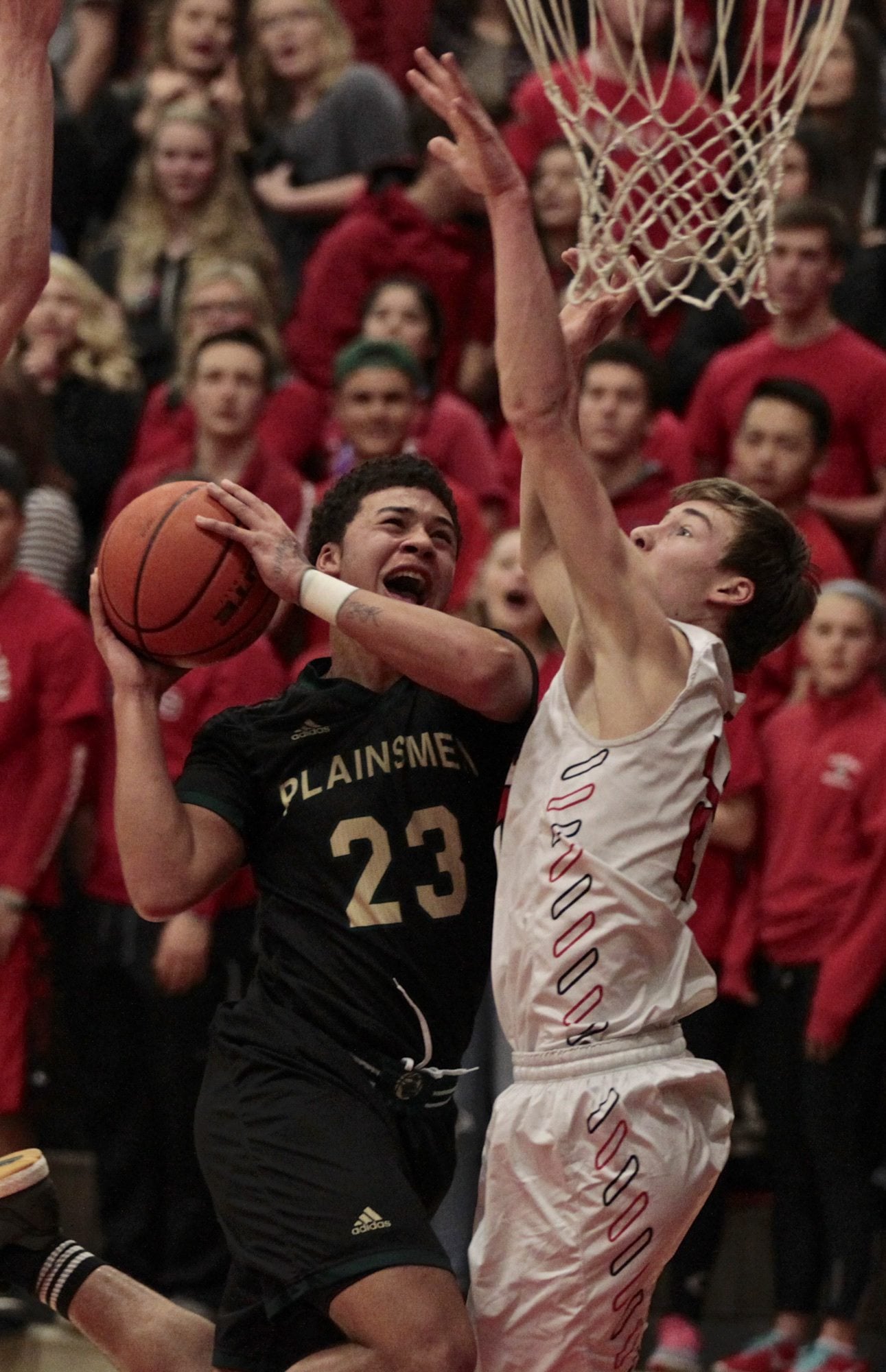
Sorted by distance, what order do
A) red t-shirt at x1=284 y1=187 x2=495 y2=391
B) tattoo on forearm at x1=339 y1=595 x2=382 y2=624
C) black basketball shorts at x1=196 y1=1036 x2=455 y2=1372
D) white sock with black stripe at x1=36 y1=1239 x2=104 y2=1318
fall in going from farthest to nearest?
red t-shirt at x1=284 y1=187 x2=495 y2=391, white sock with black stripe at x1=36 y1=1239 x2=104 y2=1318, tattoo on forearm at x1=339 y1=595 x2=382 y2=624, black basketball shorts at x1=196 y1=1036 x2=455 y2=1372

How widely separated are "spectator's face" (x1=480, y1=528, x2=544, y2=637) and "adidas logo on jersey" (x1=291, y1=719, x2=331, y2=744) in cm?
208

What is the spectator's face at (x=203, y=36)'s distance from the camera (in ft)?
30.1

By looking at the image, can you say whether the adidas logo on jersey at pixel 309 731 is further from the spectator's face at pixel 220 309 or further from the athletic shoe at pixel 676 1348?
the spectator's face at pixel 220 309

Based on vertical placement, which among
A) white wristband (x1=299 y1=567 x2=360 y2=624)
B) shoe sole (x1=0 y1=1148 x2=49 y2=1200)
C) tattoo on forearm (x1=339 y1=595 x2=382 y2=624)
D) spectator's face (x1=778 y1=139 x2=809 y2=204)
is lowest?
shoe sole (x1=0 y1=1148 x2=49 y2=1200)

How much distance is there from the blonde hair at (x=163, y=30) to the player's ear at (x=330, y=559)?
5598 mm

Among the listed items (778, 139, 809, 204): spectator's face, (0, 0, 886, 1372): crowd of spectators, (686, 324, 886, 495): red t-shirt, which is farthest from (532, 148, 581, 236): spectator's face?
(686, 324, 886, 495): red t-shirt

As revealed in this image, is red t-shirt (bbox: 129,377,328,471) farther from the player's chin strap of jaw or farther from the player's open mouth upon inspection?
the player's chin strap of jaw

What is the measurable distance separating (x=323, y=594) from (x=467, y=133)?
2.86 ft

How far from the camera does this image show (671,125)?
5477mm

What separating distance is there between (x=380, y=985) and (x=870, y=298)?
4.62 meters

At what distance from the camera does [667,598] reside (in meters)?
4.19

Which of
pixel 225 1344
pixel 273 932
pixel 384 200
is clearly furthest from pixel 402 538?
pixel 384 200

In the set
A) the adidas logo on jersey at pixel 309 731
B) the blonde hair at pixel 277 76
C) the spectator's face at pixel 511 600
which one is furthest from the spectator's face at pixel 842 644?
the blonde hair at pixel 277 76

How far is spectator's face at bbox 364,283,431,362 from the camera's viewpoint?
756cm
